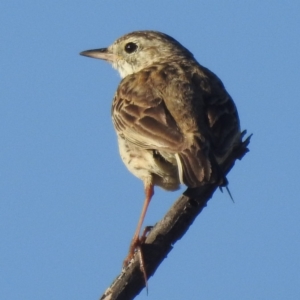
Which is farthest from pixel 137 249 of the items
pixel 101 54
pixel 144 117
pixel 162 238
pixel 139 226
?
pixel 101 54

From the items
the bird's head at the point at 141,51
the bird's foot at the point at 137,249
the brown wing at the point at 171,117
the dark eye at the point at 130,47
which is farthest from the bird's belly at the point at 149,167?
the dark eye at the point at 130,47

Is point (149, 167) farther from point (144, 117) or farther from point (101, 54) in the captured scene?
point (101, 54)

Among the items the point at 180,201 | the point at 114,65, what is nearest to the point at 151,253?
the point at 180,201

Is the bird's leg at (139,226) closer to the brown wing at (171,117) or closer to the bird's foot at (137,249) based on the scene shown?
the bird's foot at (137,249)

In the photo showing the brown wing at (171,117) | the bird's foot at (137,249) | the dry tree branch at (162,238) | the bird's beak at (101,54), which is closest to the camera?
the dry tree branch at (162,238)

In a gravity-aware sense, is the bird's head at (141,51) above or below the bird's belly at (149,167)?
above

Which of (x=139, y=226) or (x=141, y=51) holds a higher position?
(x=141, y=51)

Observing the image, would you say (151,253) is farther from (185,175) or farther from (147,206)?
(147,206)
